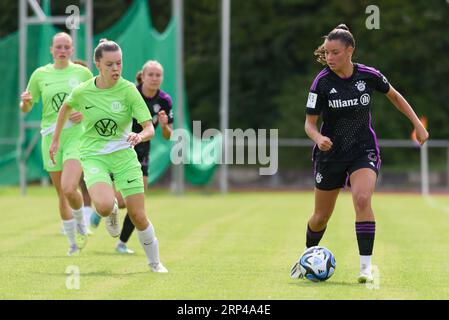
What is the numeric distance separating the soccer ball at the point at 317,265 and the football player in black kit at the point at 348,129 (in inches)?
12.5

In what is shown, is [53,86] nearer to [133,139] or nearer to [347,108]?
[133,139]

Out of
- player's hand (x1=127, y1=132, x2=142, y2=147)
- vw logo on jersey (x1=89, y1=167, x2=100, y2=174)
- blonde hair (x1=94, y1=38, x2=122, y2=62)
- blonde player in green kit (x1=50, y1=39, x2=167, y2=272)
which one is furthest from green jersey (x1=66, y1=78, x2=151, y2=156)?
player's hand (x1=127, y1=132, x2=142, y2=147)

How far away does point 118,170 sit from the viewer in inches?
368

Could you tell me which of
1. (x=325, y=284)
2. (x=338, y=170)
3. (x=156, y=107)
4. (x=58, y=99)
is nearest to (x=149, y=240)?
(x=325, y=284)

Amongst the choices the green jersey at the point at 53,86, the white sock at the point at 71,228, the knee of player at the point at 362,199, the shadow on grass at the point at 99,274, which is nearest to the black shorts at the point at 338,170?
the knee of player at the point at 362,199

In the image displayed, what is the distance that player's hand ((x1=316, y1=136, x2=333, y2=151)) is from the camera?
8562mm

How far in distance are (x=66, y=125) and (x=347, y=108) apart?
4.03 m

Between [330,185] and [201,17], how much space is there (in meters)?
32.5

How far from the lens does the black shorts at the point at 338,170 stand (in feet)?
29.0

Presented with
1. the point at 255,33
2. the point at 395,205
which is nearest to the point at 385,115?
the point at 255,33

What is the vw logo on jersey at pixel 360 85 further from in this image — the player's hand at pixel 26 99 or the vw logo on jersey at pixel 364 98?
the player's hand at pixel 26 99

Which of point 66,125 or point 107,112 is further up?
point 107,112

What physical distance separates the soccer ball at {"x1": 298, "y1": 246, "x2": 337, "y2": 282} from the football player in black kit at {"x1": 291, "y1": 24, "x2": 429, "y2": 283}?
0.32m

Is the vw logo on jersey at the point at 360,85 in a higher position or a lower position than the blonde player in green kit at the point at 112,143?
higher
